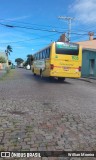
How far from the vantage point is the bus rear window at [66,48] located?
2212 cm

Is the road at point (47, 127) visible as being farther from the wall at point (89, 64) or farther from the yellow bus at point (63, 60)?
the wall at point (89, 64)

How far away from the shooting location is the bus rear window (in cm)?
2212

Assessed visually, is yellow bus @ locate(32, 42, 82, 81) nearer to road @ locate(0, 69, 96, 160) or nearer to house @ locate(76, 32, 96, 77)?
road @ locate(0, 69, 96, 160)

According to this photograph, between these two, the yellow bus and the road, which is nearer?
the road

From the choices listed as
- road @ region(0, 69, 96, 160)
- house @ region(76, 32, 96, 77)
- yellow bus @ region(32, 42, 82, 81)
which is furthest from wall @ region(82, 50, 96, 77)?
road @ region(0, 69, 96, 160)

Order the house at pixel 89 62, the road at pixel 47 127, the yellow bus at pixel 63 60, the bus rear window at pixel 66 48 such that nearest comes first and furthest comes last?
1. the road at pixel 47 127
2. the yellow bus at pixel 63 60
3. the bus rear window at pixel 66 48
4. the house at pixel 89 62

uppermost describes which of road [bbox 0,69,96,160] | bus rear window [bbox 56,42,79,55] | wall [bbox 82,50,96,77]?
bus rear window [bbox 56,42,79,55]

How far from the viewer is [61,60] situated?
22.2 metres

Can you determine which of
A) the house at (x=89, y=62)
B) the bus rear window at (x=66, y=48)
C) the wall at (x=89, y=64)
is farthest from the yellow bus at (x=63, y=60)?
the wall at (x=89, y=64)

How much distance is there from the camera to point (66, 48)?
73.7ft

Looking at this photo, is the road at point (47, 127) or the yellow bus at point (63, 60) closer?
the road at point (47, 127)

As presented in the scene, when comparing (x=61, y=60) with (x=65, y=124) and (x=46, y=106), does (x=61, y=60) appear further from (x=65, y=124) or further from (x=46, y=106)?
(x=65, y=124)

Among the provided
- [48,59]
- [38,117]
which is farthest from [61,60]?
[38,117]

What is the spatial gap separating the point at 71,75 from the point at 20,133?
53.5ft
